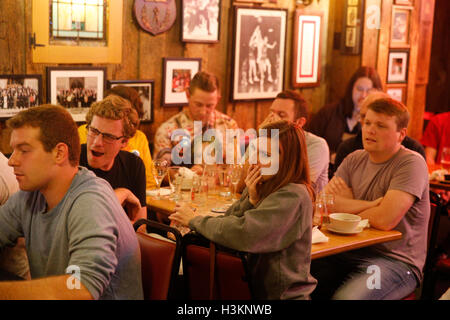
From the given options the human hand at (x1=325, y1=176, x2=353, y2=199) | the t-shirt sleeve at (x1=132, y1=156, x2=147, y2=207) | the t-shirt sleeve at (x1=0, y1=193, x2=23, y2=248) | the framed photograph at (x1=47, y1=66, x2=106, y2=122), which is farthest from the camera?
the framed photograph at (x1=47, y1=66, x2=106, y2=122)

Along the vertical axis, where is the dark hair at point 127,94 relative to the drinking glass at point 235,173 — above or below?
above

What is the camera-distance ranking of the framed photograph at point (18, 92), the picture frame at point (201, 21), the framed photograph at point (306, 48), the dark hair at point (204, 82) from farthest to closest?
the framed photograph at point (306, 48)
the picture frame at point (201, 21)
the dark hair at point (204, 82)
the framed photograph at point (18, 92)

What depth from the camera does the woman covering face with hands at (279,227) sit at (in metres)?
2.41

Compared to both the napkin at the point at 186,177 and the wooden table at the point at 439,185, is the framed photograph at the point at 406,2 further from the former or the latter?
the napkin at the point at 186,177

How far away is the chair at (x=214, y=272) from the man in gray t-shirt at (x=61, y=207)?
1.15ft

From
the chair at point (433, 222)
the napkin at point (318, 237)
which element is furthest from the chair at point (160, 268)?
the chair at point (433, 222)

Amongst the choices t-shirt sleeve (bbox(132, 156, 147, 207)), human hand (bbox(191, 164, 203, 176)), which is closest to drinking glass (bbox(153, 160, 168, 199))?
t-shirt sleeve (bbox(132, 156, 147, 207))

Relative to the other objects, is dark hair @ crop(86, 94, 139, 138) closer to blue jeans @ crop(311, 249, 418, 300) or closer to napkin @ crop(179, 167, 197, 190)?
napkin @ crop(179, 167, 197, 190)

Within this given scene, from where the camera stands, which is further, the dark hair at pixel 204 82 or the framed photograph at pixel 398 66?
the framed photograph at pixel 398 66

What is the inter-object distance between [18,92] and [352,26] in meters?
3.55

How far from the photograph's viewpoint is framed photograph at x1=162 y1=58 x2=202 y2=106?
5004 mm

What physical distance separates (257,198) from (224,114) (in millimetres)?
2833

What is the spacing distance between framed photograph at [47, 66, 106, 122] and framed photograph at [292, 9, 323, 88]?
2178 millimetres
